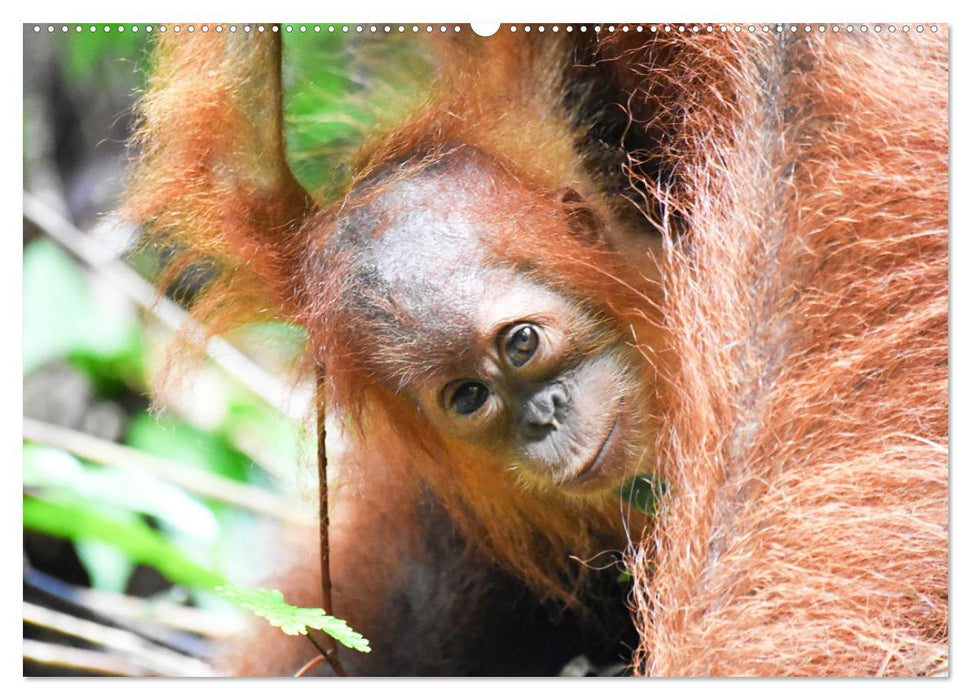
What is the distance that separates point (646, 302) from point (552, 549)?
56cm

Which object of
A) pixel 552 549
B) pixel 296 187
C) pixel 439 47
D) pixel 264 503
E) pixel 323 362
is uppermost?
pixel 439 47

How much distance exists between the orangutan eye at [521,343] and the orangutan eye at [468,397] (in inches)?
2.7

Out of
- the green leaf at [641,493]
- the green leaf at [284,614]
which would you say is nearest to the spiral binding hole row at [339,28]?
the green leaf at [641,493]

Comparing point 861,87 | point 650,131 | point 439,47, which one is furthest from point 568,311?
point 861,87

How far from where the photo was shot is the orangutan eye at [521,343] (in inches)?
57.9

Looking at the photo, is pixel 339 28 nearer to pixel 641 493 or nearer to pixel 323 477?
pixel 323 477

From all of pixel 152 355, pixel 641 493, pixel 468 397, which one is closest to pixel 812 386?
pixel 641 493

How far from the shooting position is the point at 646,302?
1.43 meters

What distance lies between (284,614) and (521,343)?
457 millimetres

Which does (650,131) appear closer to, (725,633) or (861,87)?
(861,87)

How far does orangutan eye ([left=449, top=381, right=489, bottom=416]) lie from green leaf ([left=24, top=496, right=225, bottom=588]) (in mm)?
404

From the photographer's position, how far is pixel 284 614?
1.29 meters

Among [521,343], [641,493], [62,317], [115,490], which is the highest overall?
[62,317]
